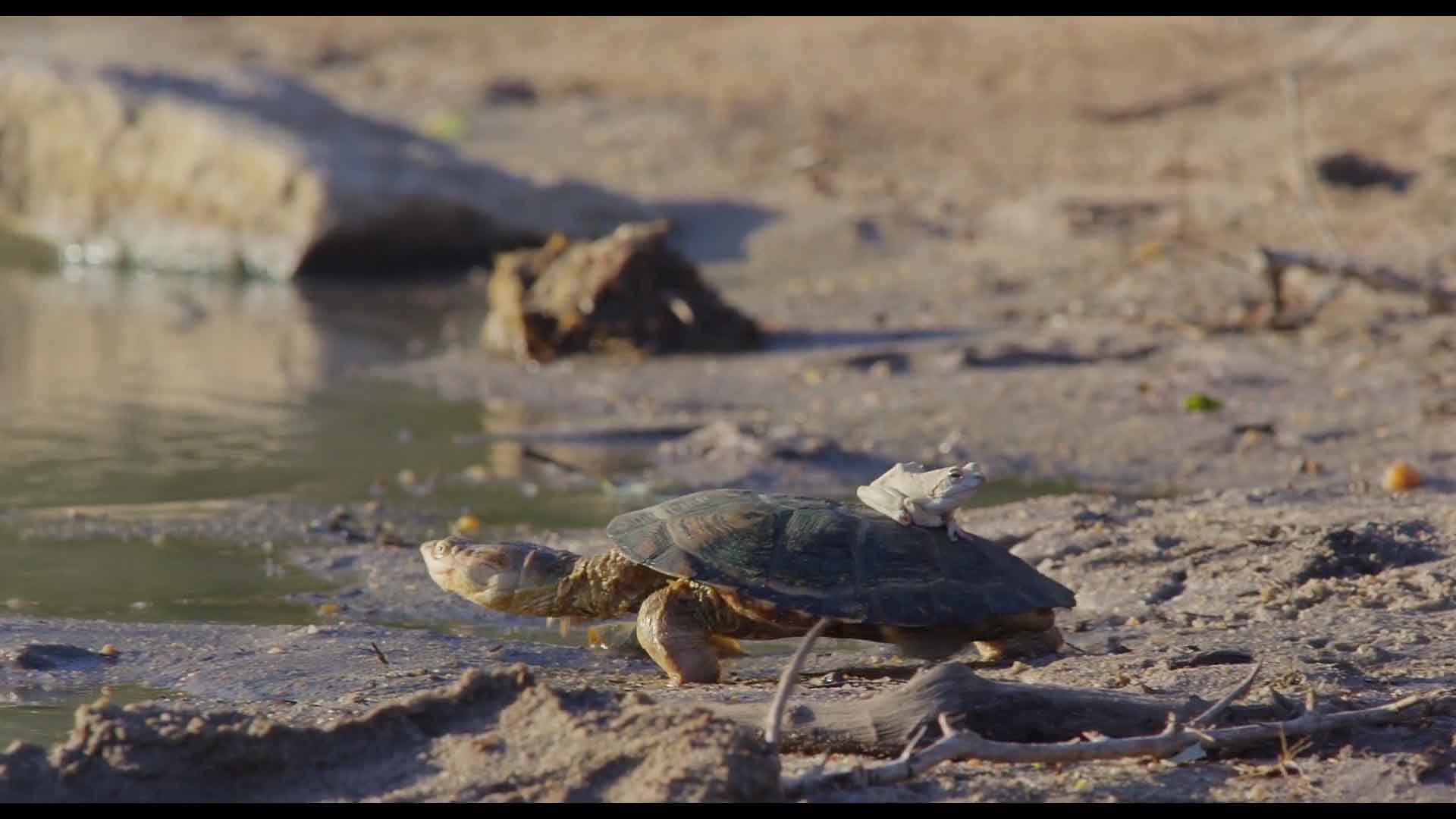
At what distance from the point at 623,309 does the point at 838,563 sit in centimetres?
495

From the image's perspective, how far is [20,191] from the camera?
42.9ft

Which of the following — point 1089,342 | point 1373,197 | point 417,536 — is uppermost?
point 1373,197

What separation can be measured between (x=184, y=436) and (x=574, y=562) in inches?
130

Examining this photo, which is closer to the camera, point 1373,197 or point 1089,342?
point 1089,342

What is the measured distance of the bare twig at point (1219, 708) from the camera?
338 cm

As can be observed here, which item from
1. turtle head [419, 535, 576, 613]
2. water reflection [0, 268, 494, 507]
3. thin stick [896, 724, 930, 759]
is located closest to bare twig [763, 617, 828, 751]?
thin stick [896, 724, 930, 759]

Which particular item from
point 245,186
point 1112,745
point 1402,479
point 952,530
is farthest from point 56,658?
point 245,186

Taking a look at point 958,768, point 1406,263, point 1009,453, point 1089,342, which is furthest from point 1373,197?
point 958,768

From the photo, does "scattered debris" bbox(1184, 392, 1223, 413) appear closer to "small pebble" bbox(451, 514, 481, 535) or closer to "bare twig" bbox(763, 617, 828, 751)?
"small pebble" bbox(451, 514, 481, 535)

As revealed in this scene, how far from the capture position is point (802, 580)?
399cm

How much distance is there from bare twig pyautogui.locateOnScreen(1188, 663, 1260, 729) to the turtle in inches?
25.6

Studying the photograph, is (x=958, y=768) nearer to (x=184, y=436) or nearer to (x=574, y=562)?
(x=574, y=562)

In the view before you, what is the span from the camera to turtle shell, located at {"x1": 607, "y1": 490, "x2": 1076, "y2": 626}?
398 centimetres
